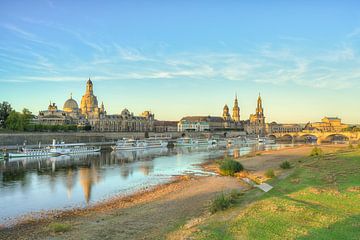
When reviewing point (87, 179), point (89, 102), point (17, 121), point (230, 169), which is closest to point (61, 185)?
point (87, 179)

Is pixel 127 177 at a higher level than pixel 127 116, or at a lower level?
lower

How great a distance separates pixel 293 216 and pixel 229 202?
5603 mm

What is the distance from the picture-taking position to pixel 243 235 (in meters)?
14.4

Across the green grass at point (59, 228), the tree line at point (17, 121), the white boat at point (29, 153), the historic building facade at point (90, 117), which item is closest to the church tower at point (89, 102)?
the historic building facade at point (90, 117)

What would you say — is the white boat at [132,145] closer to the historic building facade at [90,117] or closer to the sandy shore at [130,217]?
the historic building facade at [90,117]

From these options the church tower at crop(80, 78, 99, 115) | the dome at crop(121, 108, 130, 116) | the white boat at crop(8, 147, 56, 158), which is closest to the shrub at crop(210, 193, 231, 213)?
the white boat at crop(8, 147, 56, 158)

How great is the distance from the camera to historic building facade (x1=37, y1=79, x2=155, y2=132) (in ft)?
503

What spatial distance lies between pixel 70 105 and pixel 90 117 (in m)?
16.1

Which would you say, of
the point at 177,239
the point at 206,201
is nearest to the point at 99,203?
the point at 206,201

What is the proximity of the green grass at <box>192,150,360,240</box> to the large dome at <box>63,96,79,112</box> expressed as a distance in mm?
158572

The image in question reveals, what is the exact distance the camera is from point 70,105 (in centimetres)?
17338

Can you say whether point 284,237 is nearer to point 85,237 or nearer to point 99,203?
point 85,237

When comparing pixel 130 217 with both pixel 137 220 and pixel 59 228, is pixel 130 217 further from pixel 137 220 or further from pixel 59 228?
pixel 59 228

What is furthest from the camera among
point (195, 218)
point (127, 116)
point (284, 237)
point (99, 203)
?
point (127, 116)
